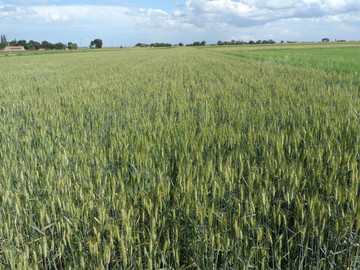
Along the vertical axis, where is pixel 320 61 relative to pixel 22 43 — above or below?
below

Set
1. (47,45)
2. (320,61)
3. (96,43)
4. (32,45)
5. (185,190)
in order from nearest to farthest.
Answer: (185,190), (320,61), (47,45), (32,45), (96,43)

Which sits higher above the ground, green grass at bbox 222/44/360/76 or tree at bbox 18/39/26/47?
tree at bbox 18/39/26/47

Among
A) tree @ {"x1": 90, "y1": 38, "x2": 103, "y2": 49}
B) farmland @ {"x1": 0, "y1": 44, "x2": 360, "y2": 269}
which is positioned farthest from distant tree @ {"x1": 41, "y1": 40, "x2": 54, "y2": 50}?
farmland @ {"x1": 0, "y1": 44, "x2": 360, "y2": 269}

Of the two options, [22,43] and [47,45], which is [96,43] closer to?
[47,45]

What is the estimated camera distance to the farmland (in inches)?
43.7

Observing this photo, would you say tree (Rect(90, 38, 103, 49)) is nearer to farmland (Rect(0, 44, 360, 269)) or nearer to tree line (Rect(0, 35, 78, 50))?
tree line (Rect(0, 35, 78, 50))

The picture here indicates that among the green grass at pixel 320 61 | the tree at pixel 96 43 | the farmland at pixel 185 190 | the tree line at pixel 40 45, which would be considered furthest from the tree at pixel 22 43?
the farmland at pixel 185 190

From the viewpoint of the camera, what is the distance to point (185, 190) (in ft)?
4.43

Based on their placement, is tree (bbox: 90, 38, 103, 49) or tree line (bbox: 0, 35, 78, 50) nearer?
tree line (bbox: 0, 35, 78, 50)

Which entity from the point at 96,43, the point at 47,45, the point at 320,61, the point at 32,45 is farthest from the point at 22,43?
the point at 320,61

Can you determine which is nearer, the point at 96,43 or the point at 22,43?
the point at 22,43

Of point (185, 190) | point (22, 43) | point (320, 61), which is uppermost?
point (22, 43)

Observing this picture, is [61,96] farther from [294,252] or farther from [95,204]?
[294,252]

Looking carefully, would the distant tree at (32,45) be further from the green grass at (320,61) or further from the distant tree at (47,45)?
the green grass at (320,61)
